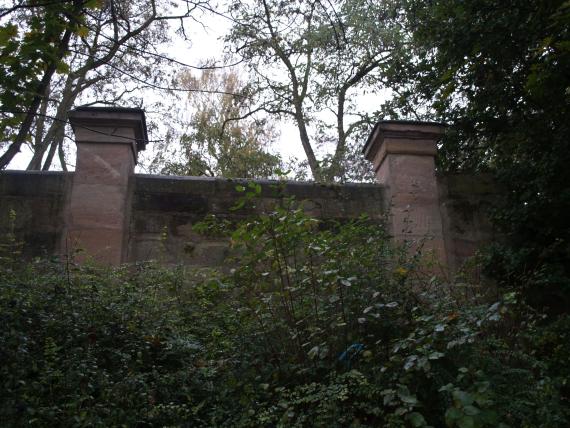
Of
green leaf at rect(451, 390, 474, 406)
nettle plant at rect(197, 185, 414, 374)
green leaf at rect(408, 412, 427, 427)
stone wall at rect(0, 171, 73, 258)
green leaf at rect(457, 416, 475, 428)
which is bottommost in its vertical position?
green leaf at rect(408, 412, 427, 427)

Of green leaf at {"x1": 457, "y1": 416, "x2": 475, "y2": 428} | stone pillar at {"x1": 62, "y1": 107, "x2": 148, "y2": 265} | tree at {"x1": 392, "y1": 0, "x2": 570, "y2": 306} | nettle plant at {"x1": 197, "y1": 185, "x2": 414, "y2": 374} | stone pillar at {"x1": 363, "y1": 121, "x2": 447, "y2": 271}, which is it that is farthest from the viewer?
stone pillar at {"x1": 363, "y1": 121, "x2": 447, "y2": 271}

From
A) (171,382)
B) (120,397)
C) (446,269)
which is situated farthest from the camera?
(446,269)

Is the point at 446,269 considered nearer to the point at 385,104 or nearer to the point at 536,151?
the point at 536,151

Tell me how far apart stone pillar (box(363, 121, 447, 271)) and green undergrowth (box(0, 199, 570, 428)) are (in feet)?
4.63

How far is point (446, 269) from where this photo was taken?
5297 mm

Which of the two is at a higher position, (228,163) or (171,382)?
(228,163)

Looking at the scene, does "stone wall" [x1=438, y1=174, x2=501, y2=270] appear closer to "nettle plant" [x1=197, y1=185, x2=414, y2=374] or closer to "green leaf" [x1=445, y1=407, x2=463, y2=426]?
"nettle plant" [x1=197, y1=185, x2=414, y2=374]

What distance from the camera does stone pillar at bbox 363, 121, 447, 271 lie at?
580 centimetres

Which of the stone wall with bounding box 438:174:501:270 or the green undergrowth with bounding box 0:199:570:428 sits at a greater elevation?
the stone wall with bounding box 438:174:501:270

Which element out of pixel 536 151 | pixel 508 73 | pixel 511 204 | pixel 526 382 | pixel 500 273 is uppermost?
pixel 508 73

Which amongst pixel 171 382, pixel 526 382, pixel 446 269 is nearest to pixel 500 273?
pixel 446 269

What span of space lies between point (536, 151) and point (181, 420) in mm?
4084

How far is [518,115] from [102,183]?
3951 millimetres

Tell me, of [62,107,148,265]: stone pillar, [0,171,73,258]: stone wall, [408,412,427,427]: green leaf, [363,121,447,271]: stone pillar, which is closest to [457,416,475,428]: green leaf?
[408,412,427,427]: green leaf
